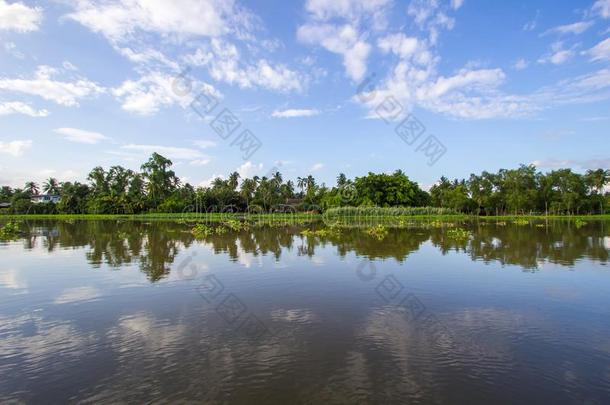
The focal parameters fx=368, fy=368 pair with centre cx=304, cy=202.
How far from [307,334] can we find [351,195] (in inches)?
2596

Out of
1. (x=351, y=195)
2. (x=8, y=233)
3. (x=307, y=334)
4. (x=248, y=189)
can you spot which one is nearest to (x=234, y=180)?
(x=248, y=189)

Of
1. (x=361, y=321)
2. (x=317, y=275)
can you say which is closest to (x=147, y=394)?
(x=361, y=321)

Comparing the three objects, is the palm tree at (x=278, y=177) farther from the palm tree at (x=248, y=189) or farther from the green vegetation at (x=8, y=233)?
the green vegetation at (x=8, y=233)

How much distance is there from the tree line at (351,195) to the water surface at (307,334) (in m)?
55.0

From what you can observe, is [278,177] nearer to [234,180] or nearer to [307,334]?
[234,180]

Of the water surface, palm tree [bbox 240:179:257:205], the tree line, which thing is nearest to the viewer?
the water surface

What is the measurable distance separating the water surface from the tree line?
5496 cm

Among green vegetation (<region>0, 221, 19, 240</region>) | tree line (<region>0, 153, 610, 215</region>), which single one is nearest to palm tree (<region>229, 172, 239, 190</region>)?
tree line (<region>0, 153, 610, 215</region>)

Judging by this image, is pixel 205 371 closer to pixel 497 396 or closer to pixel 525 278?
pixel 497 396

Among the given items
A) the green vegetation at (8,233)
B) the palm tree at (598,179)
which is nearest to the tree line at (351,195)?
the palm tree at (598,179)

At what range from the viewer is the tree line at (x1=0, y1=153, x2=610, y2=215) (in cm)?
7206

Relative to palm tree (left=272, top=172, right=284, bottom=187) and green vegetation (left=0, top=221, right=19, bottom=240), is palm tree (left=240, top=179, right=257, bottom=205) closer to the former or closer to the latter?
palm tree (left=272, top=172, right=284, bottom=187)

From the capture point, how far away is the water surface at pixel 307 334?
19.0 ft

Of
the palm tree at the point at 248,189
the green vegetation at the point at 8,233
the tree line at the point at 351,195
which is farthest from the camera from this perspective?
the palm tree at the point at 248,189
